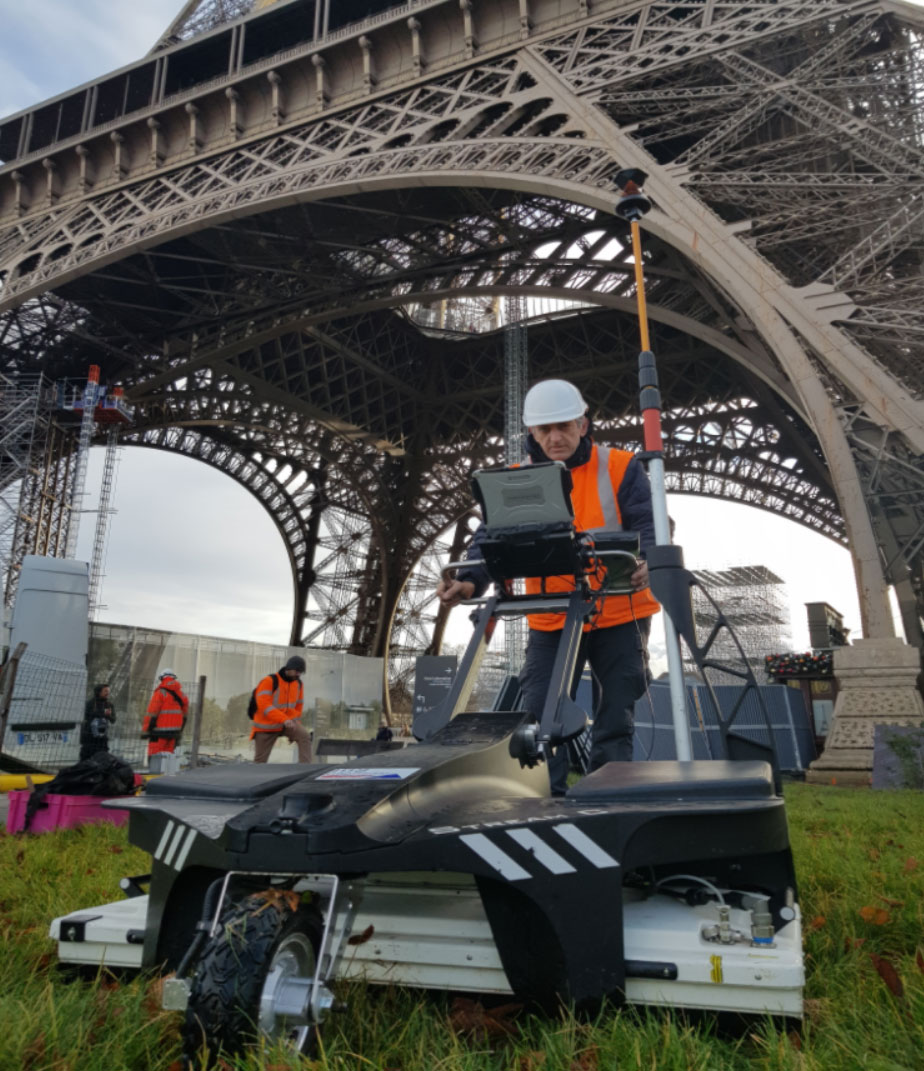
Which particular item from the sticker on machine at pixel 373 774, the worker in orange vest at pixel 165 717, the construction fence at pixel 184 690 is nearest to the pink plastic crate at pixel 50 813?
the construction fence at pixel 184 690

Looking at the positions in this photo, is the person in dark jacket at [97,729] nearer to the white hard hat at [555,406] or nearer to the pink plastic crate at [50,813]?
the pink plastic crate at [50,813]

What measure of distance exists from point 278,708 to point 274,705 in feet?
0.16

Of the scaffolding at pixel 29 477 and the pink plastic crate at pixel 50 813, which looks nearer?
the pink plastic crate at pixel 50 813

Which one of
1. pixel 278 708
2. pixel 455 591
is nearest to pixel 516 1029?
pixel 455 591

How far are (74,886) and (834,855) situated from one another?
3.11 m

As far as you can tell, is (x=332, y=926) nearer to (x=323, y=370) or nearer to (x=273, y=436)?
(x=323, y=370)

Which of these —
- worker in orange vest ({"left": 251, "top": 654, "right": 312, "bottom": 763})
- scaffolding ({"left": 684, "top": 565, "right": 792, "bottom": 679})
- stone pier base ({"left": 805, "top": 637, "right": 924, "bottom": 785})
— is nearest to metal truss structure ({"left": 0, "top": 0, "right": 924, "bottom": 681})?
stone pier base ({"left": 805, "top": 637, "right": 924, "bottom": 785})

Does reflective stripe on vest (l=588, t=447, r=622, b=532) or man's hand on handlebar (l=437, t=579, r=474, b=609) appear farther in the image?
reflective stripe on vest (l=588, t=447, r=622, b=532)

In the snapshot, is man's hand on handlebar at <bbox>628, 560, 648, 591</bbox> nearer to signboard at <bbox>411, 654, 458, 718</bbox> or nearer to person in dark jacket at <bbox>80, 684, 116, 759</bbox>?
person in dark jacket at <bbox>80, 684, 116, 759</bbox>

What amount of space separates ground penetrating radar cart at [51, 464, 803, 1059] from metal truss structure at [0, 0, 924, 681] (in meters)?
8.54

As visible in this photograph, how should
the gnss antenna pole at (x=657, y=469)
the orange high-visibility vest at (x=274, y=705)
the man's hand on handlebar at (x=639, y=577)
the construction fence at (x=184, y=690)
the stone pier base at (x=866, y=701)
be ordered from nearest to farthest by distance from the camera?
the man's hand on handlebar at (x=639, y=577), the gnss antenna pole at (x=657, y=469), the orange high-visibility vest at (x=274, y=705), the construction fence at (x=184, y=690), the stone pier base at (x=866, y=701)

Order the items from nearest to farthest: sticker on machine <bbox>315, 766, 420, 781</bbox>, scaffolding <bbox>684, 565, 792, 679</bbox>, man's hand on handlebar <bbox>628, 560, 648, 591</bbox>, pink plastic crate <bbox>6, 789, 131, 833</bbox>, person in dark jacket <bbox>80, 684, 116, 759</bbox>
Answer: sticker on machine <bbox>315, 766, 420, 781</bbox>, man's hand on handlebar <bbox>628, 560, 648, 591</bbox>, pink plastic crate <bbox>6, 789, 131, 833</bbox>, person in dark jacket <bbox>80, 684, 116, 759</bbox>, scaffolding <bbox>684, 565, 792, 679</bbox>

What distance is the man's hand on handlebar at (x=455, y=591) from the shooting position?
2.74m

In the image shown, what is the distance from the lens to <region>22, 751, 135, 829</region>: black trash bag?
4.96 meters
